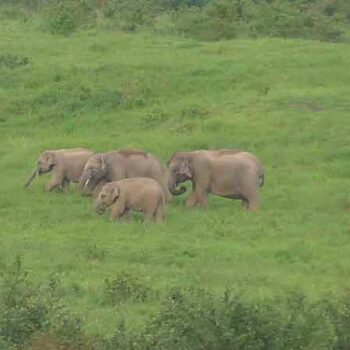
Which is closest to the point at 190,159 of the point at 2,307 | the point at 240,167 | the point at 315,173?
the point at 240,167

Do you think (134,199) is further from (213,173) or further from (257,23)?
(257,23)

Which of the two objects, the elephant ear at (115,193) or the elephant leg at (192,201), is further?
the elephant leg at (192,201)

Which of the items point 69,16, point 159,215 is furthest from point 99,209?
point 69,16

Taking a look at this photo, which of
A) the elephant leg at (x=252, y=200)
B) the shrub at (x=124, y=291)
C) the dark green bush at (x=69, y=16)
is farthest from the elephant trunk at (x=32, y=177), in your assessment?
the dark green bush at (x=69, y=16)

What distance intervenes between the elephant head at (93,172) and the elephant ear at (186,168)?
949 mm

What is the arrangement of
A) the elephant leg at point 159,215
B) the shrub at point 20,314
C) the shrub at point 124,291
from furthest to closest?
the elephant leg at point 159,215 → the shrub at point 124,291 → the shrub at point 20,314

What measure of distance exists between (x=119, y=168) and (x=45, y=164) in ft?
3.92

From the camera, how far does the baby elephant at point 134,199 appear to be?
14.5m

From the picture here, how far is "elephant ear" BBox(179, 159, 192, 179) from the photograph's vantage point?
51.5 feet

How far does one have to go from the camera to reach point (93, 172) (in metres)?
16.0

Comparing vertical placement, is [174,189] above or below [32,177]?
above

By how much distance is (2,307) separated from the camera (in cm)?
941

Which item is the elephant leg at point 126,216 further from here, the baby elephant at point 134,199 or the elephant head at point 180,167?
the elephant head at point 180,167

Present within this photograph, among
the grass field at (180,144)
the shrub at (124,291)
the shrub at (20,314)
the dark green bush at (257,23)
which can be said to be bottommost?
the dark green bush at (257,23)
